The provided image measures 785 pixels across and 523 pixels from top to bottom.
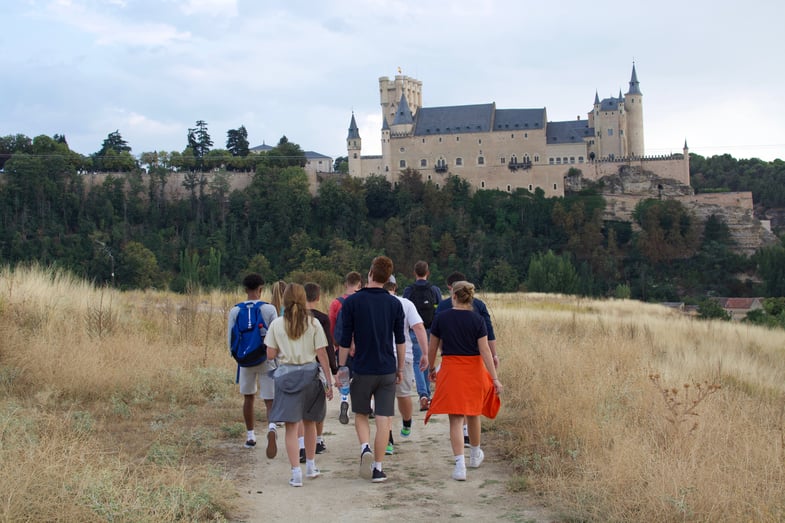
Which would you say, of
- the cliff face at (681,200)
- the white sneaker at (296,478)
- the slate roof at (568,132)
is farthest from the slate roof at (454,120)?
the white sneaker at (296,478)

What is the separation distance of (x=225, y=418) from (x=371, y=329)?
9.12 feet

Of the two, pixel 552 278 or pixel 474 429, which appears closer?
pixel 474 429

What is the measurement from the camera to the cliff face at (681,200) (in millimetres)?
65312

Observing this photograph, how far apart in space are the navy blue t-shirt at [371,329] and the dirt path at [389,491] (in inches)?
32.7

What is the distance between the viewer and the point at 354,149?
242ft

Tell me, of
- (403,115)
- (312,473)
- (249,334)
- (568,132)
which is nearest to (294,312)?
(249,334)

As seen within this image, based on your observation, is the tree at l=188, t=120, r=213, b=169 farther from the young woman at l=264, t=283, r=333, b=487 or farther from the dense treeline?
the young woman at l=264, t=283, r=333, b=487

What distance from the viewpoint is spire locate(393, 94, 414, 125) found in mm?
74062

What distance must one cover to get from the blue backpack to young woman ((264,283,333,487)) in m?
0.85

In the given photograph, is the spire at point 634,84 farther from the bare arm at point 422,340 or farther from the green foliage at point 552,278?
the bare arm at point 422,340

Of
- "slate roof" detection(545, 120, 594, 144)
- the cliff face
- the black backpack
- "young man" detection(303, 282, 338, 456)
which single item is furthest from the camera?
"slate roof" detection(545, 120, 594, 144)

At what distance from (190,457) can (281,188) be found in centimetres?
5832

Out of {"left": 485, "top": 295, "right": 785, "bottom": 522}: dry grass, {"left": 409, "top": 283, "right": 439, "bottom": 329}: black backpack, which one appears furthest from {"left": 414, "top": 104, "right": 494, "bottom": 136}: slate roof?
{"left": 409, "top": 283, "right": 439, "bottom": 329}: black backpack

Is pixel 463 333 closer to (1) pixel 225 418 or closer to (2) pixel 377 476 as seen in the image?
(2) pixel 377 476
